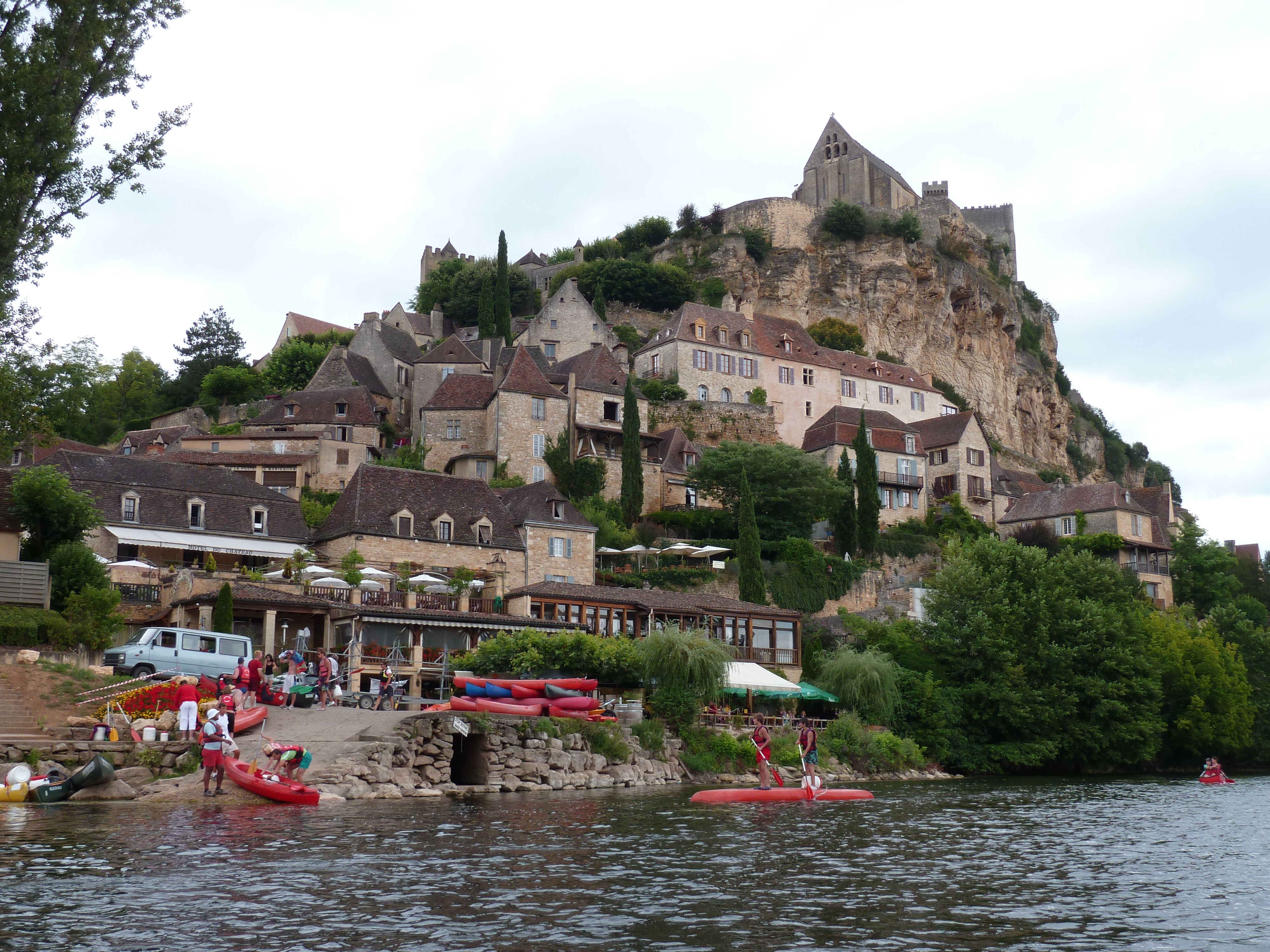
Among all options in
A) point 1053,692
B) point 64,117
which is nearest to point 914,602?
point 1053,692

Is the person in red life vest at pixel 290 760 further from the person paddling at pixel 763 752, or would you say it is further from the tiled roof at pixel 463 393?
the tiled roof at pixel 463 393

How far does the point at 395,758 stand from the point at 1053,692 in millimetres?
27270

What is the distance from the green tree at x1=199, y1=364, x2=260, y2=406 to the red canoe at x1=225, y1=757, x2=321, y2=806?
5903 centimetres

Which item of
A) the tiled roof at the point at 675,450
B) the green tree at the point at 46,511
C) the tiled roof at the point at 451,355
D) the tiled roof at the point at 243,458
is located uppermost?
the tiled roof at the point at 451,355

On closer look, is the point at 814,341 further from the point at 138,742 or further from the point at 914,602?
the point at 138,742

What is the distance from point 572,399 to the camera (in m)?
66.6

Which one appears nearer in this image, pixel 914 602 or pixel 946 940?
pixel 946 940

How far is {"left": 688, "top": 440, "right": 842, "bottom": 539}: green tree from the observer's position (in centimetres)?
6122

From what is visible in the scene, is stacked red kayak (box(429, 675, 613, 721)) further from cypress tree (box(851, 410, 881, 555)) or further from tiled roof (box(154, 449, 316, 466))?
tiled roof (box(154, 449, 316, 466))

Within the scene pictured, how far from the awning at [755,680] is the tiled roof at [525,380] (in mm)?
25504

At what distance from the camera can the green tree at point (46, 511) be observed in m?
34.1

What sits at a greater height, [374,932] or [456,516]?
[456,516]

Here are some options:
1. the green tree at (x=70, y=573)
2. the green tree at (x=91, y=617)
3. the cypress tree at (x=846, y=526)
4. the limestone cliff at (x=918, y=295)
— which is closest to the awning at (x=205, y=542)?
the green tree at (x=70, y=573)

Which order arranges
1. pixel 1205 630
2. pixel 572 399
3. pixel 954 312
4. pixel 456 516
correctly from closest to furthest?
pixel 456 516 → pixel 1205 630 → pixel 572 399 → pixel 954 312
